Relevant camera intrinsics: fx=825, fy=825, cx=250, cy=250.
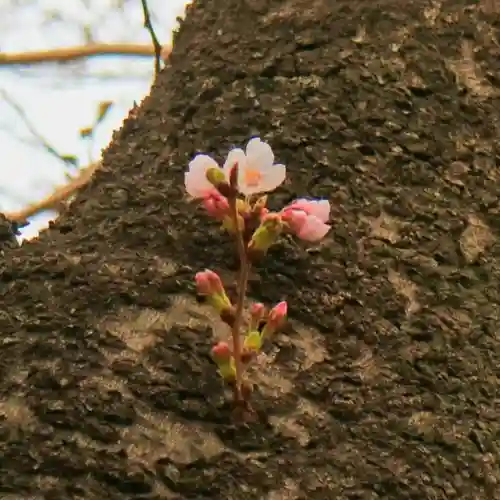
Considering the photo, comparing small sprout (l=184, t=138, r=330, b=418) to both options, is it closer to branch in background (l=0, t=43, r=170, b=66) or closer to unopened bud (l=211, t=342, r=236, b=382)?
unopened bud (l=211, t=342, r=236, b=382)

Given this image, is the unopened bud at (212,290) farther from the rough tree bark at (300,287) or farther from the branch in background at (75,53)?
the branch in background at (75,53)

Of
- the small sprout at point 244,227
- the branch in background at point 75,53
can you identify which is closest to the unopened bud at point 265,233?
the small sprout at point 244,227

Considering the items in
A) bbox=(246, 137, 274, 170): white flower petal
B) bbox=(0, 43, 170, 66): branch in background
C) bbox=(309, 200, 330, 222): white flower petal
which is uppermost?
bbox=(0, 43, 170, 66): branch in background

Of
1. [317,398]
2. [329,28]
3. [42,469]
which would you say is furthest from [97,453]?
[329,28]

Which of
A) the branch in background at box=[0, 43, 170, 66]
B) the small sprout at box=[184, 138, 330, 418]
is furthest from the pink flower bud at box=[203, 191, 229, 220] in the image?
the branch in background at box=[0, 43, 170, 66]

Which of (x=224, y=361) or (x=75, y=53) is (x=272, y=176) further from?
(x=75, y=53)

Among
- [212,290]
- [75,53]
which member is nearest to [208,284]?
[212,290]
